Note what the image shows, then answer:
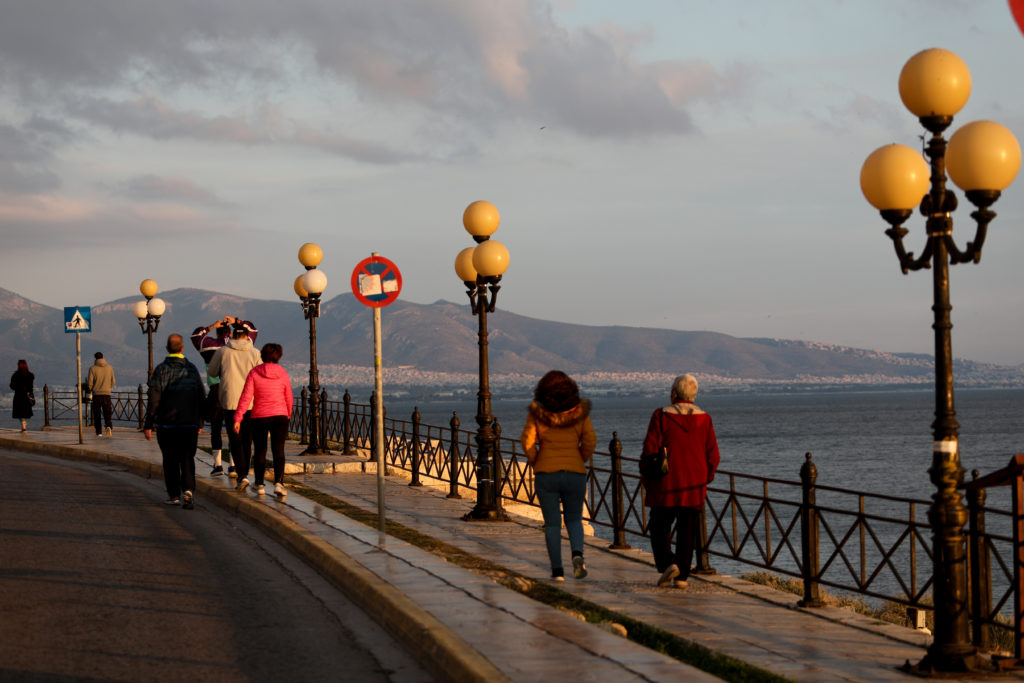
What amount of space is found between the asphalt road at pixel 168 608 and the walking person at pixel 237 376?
1307 millimetres

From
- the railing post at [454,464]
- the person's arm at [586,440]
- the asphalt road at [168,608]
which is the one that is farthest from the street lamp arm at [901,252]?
the railing post at [454,464]

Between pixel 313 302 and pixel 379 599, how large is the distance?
1501cm

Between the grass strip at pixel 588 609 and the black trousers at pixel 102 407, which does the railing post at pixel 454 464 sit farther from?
the black trousers at pixel 102 407

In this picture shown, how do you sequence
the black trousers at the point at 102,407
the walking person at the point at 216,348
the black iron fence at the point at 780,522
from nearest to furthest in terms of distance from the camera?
the black iron fence at the point at 780,522
the walking person at the point at 216,348
the black trousers at the point at 102,407

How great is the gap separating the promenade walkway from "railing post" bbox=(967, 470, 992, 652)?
1.34 ft

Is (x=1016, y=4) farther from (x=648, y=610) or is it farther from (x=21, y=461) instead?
(x=21, y=461)

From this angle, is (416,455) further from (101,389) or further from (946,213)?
(946,213)

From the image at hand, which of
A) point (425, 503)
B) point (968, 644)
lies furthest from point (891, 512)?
point (968, 644)

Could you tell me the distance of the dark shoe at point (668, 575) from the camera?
9.64 m

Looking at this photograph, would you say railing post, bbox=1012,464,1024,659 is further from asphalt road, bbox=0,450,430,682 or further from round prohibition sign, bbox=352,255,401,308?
round prohibition sign, bbox=352,255,401,308

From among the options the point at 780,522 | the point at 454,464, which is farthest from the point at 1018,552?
the point at 780,522

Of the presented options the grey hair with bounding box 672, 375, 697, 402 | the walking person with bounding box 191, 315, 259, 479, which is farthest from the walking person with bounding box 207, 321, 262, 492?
the grey hair with bounding box 672, 375, 697, 402

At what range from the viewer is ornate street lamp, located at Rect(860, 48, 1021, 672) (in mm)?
7047

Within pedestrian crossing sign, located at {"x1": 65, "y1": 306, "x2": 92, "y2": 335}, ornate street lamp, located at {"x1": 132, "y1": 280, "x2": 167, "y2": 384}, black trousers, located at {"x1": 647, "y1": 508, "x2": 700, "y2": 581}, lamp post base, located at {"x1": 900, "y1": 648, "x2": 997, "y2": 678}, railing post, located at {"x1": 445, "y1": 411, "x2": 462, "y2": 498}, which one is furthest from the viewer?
ornate street lamp, located at {"x1": 132, "y1": 280, "x2": 167, "y2": 384}
